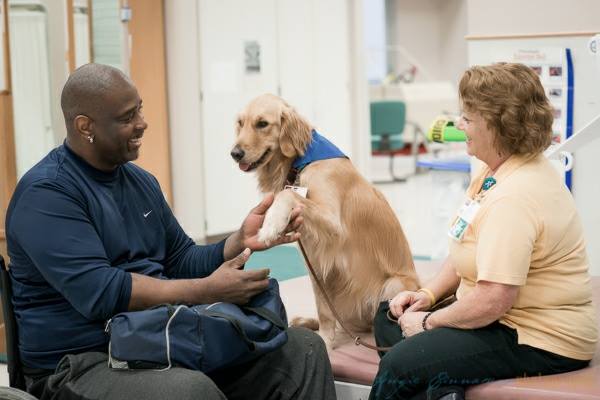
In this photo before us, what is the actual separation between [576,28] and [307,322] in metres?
1.69

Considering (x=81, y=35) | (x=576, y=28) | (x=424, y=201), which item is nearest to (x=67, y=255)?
(x=576, y=28)

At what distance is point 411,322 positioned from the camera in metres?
2.22

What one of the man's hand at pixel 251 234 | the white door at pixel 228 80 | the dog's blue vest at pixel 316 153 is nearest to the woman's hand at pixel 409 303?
the man's hand at pixel 251 234

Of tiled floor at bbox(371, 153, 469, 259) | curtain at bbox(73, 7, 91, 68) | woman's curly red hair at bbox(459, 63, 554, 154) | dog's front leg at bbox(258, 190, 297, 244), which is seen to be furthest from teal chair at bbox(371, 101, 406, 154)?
woman's curly red hair at bbox(459, 63, 554, 154)

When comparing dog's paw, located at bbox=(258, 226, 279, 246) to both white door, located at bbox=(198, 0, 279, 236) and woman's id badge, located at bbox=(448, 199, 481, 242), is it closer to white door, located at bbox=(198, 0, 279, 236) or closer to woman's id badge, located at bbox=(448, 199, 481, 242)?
woman's id badge, located at bbox=(448, 199, 481, 242)

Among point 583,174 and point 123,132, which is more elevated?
point 123,132

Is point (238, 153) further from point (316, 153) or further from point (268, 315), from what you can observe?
point (268, 315)

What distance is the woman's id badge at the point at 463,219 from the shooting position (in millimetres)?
2002

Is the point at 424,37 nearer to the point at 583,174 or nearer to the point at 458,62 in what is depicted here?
the point at 458,62

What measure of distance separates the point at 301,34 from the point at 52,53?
9.04ft

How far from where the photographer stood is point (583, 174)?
11.0ft

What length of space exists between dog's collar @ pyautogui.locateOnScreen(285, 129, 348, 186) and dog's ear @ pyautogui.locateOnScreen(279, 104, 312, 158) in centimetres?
2

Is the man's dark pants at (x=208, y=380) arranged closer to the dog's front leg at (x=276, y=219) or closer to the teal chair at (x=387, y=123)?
the dog's front leg at (x=276, y=219)

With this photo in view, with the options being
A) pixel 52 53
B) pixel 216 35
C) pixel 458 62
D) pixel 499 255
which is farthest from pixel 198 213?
pixel 458 62
